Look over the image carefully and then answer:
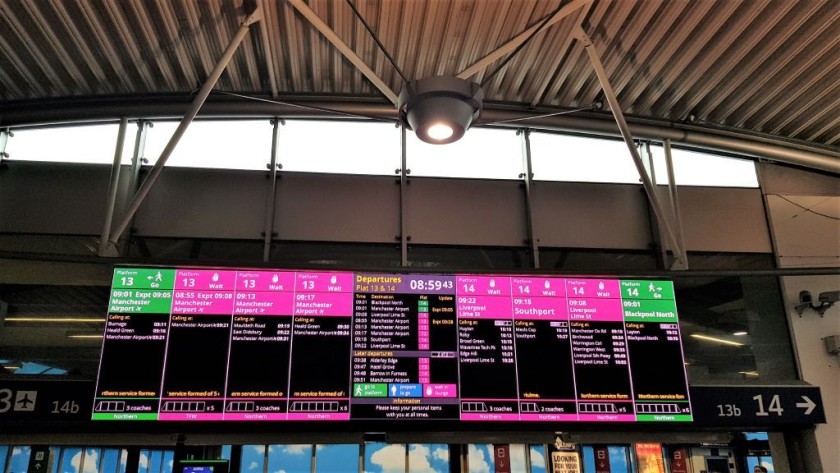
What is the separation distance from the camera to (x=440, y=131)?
12.8 ft

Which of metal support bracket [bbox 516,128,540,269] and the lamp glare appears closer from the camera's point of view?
the lamp glare

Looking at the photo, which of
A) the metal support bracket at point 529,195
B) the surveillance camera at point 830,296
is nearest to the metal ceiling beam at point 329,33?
the metal support bracket at point 529,195

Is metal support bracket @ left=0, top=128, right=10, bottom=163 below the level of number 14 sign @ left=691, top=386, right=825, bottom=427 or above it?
above

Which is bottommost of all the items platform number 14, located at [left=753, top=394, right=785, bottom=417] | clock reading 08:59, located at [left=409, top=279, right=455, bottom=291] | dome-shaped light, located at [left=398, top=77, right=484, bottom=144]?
platform number 14, located at [left=753, top=394, right=785, bottom=417]

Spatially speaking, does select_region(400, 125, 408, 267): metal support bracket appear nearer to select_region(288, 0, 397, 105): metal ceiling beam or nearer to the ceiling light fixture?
select_region(288, 0, 397, 105): metal ceiling beam

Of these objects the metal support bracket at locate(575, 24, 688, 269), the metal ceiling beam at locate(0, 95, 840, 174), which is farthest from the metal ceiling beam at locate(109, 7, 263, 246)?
the metal support bracket at locate(575, 24, 688, 269)

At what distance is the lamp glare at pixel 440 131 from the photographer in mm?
3849

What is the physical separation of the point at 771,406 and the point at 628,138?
285cm

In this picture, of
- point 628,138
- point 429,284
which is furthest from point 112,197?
point 628,138

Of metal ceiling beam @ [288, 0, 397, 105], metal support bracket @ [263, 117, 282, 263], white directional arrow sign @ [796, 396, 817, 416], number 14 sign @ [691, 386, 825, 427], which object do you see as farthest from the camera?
metal support bracket @ [263, 117, 282, 263]

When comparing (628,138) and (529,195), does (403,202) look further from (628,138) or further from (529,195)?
(628,138)

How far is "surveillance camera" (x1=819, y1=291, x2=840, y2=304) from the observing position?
6.21 meters

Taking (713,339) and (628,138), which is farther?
(713,339)

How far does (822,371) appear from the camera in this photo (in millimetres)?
6113
